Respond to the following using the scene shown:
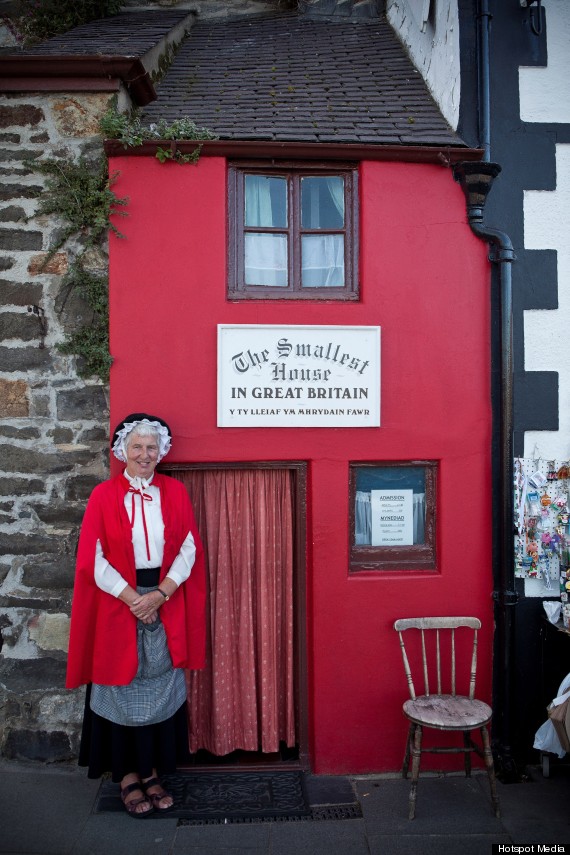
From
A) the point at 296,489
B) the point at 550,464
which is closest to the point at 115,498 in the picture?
the point at 296,489

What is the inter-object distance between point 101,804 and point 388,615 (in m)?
2.18

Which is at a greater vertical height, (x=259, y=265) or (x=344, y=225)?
(x=344, y=225)

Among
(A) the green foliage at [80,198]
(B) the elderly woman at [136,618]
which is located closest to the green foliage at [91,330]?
(A) the green foliage at [80,198]

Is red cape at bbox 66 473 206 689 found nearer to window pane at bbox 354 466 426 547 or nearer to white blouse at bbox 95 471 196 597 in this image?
white blouse at bbox 95 471 196 597

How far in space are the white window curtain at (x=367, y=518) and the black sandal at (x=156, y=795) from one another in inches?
78.8

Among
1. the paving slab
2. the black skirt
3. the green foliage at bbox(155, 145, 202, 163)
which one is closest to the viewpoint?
the paving slab

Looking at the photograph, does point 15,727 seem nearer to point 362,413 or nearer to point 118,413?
point 118,413

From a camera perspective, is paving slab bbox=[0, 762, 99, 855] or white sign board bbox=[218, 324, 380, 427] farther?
white sign board bbox=[218, 324, 380, 427]

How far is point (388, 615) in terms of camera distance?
4621 millimetres

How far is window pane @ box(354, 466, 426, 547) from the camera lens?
4.73 m

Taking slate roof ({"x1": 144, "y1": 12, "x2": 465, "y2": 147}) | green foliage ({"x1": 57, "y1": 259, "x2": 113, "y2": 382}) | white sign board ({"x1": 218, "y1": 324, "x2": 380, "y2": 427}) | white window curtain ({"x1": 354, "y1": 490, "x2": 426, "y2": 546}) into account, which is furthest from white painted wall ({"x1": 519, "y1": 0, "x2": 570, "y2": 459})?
green foliage ({"x1": 57, "y1": 259, "x2": 113, "y2": 382})

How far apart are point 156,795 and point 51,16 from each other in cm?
646

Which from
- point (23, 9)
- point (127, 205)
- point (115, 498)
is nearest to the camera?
point (115, 498)

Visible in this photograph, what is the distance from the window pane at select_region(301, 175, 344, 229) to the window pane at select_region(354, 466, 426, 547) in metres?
1.76
